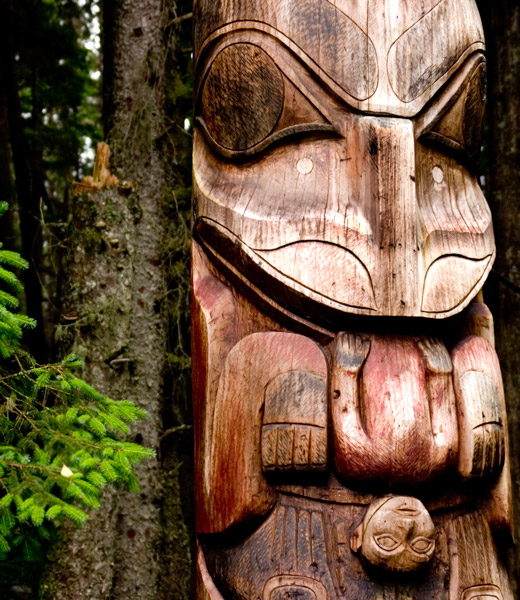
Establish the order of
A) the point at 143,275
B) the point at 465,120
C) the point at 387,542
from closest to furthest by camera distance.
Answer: the point at 387,542
the point at 465,120
the point at 143,275

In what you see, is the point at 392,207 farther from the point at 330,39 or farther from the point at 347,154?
the point at 330,39

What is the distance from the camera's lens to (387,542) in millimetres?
2766

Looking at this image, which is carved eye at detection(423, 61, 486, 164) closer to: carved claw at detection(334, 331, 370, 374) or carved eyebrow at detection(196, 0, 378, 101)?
carved eyebrow at detection(196, 0, 378, 101)

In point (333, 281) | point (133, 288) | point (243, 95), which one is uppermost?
point (243, 95)

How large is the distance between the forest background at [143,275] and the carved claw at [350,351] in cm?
211

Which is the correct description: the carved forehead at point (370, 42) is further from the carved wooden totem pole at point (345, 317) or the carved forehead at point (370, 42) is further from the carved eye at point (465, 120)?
the carved eye at point (465, 120)

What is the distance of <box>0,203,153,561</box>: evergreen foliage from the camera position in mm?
2771

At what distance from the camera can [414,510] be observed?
2818mm

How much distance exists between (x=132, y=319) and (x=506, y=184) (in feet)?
10.2

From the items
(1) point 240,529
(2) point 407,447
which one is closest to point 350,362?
(2) point 407,447

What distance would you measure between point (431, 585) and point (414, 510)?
30 centimetres

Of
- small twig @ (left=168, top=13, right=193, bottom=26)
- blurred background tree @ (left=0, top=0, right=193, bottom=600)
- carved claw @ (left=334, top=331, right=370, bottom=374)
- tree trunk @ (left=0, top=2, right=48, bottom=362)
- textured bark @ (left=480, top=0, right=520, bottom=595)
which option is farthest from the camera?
textured bark @ (left=480, top=0, right=520, bottom=595)

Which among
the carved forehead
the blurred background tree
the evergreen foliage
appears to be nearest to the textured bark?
the blurred background tree

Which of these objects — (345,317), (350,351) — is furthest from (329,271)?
(350,351)
